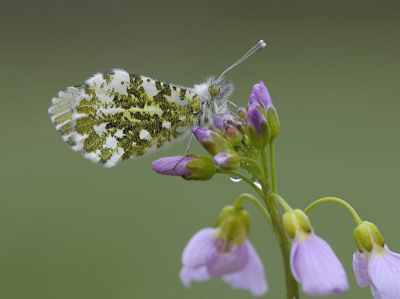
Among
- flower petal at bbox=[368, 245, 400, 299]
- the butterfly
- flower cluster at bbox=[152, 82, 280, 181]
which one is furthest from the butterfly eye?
flower petal at bbox=[368, 245, 400, 299]

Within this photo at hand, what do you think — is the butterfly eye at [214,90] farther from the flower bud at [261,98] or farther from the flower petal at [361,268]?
the flower petal at [361,268]

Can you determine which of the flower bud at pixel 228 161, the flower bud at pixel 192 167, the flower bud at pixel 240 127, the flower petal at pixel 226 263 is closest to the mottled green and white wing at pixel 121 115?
the flower bud at pixel 240 127

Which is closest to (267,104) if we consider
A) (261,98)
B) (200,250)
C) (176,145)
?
(261,98)

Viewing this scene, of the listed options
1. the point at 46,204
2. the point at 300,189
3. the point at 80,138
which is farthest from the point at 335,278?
the point at 46,204

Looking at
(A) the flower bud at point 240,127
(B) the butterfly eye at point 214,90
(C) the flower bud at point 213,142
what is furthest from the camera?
(B) the butterfly eye at point 214,90

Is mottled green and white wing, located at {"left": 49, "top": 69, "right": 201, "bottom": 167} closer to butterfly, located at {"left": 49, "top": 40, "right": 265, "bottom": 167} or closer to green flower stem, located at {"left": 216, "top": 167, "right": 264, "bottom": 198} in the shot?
butterfly, located at {"left": 49, "top": 40, "right": 265, "bottom": 167}

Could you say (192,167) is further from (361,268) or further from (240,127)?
(361,268)
